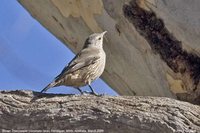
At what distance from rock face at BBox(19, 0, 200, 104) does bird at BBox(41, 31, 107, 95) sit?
0.66 ft

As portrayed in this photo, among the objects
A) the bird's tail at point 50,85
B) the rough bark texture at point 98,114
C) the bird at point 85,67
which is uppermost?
the bird at point 85,67

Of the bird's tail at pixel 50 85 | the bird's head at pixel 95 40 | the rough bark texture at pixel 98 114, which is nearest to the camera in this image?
the rough bark texture at pixel 98 114

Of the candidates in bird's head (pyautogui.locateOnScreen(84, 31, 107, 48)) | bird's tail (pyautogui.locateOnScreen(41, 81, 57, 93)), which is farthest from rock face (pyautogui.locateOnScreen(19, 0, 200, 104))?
bird's tail (pyautogui.locateOnScreen(41, 81, 57, 93))

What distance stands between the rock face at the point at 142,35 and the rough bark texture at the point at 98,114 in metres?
0.54

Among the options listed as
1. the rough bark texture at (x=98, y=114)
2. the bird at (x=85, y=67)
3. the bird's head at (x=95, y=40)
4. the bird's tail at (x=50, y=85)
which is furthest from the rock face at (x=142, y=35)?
the rough bark texture at (x=98, y=114)

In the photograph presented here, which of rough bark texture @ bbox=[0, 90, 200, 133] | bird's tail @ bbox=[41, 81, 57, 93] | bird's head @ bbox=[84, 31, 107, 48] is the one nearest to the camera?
rough bark texture @ bbox=[0, 90, 200, 133]

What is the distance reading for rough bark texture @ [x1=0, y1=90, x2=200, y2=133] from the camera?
17.7 ft

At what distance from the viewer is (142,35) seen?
625 cm

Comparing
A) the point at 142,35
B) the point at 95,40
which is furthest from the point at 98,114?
the point at 95,40

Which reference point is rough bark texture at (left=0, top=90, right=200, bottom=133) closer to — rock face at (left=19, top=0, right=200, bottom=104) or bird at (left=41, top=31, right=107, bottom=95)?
rock face at (left=19, top=0, right=200, bottom=104)

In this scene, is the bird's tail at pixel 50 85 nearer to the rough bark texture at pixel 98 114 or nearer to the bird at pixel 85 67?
the bird at pixel 85 67

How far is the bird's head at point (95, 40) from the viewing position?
6.47 metres

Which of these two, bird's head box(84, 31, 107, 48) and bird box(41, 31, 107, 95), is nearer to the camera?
bird's head box(84, 31, 107, 48)

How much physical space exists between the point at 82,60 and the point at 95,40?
0.45m
